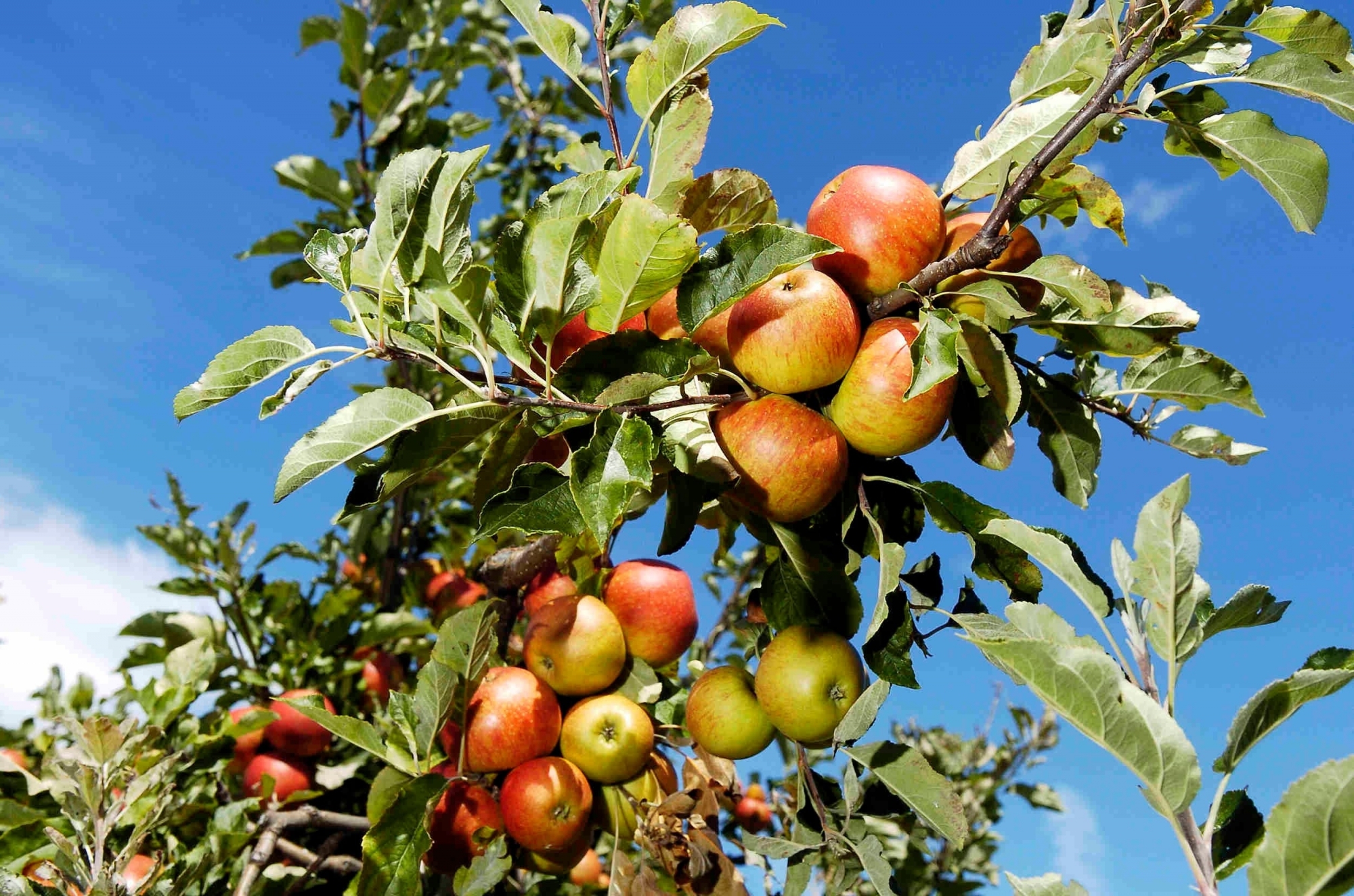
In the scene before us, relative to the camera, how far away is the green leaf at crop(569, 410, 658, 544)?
121 centimetres

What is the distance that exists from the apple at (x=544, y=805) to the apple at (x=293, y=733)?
1343 mm

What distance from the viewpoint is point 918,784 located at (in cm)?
145

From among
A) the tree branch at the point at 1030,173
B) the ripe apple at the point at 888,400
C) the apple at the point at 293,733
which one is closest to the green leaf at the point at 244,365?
the ripe apple at the point at 888,400

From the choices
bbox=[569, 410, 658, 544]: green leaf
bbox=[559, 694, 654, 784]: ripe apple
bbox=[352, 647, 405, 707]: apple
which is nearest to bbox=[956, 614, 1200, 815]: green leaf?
bbox=[569, 410, 658, 544]: green leaf

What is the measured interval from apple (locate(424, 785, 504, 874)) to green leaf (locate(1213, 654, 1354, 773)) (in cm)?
150

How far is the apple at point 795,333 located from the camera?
139cm

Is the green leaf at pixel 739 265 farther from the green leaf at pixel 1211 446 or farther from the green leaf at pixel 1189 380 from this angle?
the green leaf at pixel 1211 446

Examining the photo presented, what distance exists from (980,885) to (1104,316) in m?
2.55

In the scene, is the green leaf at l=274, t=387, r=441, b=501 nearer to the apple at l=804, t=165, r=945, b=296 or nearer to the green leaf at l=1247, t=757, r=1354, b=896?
the apple at l=804, t=165, r=945, b=296

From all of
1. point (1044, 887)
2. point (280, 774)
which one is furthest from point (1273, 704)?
point (280, 774)

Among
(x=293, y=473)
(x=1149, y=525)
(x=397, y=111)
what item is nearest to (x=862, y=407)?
A: (x=1149, y=525)

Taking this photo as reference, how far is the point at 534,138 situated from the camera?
15.9 feet

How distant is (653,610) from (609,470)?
3.20 ft

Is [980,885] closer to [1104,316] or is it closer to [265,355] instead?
[1104,316]
